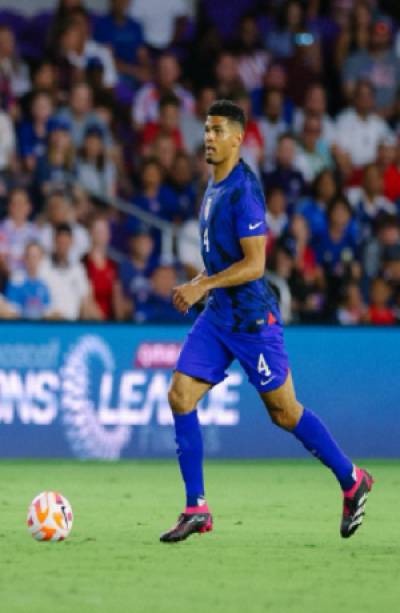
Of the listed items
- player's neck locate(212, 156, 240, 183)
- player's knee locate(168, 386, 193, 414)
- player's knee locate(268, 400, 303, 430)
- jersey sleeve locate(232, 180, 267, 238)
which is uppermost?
player's neck locate(212, 156, 240, 183)

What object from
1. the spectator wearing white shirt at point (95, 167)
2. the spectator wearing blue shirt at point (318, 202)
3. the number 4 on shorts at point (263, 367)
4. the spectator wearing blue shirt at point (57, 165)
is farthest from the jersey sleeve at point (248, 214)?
the spectator wearing blue shirt at point (318, 202)

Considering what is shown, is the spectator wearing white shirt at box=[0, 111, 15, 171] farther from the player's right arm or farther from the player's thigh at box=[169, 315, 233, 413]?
the player's right arm

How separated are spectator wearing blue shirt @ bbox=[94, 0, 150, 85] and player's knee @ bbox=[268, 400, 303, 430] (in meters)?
9.68

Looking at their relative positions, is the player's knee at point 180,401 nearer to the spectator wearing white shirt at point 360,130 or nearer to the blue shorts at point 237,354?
the blue shorts at point 237,354

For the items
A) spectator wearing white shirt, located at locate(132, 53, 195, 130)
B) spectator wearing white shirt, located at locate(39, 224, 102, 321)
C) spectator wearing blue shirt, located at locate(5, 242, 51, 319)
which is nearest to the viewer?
spectator wearing blue shirt, located at locate(5, 242, 51, 319)

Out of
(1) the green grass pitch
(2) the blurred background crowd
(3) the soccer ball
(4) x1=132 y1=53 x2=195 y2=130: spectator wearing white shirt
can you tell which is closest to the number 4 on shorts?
(1) the green grass pitch

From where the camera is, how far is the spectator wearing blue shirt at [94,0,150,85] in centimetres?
1744

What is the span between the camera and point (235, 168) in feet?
27.0

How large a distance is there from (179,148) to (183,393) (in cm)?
874

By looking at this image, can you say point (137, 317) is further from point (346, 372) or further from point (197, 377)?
point (197, 377)

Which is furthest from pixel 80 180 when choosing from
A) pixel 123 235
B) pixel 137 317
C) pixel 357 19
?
pixel 357 19

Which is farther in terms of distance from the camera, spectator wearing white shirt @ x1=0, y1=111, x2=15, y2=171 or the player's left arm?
spectator wearing white shirt @ x1=0, y1=111, x2=15, y2=171

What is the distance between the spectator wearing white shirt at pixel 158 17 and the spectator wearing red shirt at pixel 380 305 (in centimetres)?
455

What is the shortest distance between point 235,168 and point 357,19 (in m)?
10.8
